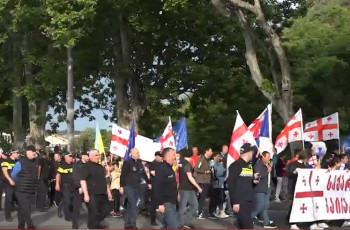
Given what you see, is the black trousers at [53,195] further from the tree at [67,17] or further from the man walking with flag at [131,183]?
the tree at [67,17]

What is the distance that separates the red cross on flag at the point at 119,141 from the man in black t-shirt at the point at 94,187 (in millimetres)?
5821

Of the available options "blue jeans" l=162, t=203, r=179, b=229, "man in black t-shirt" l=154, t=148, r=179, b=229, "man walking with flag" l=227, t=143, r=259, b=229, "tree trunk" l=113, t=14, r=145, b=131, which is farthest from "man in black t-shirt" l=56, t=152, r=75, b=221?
"tree trunk" l=113, t=14, r=145, b=131

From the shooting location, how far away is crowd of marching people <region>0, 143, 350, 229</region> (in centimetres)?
1198

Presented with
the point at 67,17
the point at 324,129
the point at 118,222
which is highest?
the point at 67,17

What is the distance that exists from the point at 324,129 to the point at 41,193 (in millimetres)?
8235

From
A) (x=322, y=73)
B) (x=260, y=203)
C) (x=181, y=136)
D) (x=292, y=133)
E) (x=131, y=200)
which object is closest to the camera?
(x=131, y=200)

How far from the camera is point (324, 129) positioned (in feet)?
70.8

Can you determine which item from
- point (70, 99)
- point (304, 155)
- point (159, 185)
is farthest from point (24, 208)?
point (70, 99)

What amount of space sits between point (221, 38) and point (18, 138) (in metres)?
13.6

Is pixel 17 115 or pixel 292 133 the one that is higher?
pixel 17 115

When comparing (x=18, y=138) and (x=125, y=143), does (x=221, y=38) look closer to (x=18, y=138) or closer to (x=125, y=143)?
(x=18, y=138)

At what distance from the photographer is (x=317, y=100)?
35.1 metres

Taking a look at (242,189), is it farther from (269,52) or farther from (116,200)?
(269,52)

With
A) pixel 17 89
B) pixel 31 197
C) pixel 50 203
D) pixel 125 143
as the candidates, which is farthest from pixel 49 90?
pixel 31 197
